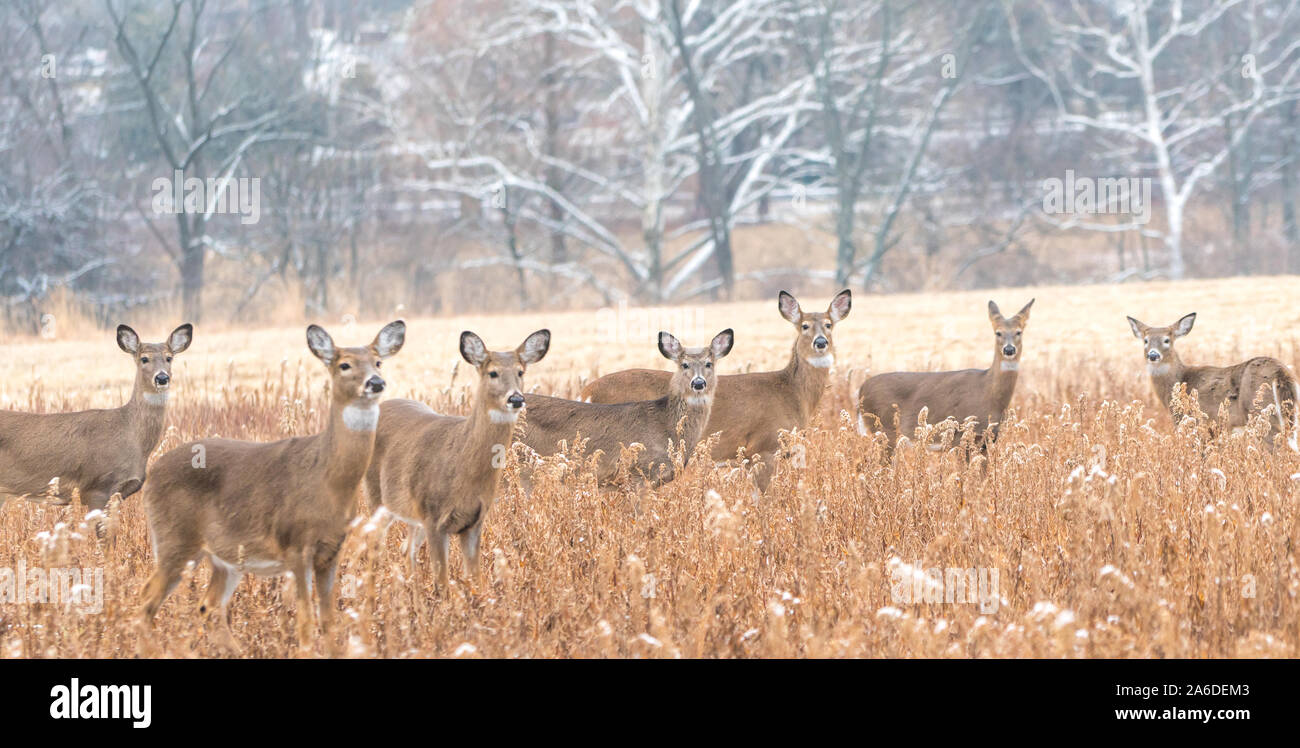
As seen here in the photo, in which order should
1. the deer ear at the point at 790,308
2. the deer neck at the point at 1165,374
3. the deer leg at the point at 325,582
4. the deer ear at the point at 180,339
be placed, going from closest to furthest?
the deer leg at the point at 325,582 < the deer ear at the point at 180,339 < the deer ear at the point at 790,308 < the deer neck at the point at 1165,374

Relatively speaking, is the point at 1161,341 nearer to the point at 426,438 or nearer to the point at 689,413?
the point at 689,413

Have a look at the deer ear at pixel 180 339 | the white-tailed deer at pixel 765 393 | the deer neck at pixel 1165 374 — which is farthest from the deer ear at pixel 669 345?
the deer neck at pixel 1165 374

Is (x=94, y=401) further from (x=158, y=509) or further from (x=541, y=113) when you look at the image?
(x=541, y=113)

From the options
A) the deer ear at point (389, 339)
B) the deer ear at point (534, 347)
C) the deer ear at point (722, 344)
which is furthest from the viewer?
the deer ear at point (722, 344)

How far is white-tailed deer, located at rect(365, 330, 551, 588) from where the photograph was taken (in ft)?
22.6

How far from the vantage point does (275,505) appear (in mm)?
5922

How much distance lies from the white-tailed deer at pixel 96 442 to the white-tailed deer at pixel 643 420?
6.86ft

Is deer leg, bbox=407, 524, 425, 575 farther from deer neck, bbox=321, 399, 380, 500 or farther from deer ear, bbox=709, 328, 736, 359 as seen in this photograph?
deer ear, bbox=709, 328, 736, 359

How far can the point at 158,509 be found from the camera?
237 inches

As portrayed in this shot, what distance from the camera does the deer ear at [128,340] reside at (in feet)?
27.7

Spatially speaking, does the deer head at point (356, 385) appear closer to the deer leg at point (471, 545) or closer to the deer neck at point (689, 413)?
the deer leg at point (471, 545)

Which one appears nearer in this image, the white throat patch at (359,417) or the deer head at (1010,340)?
the white throat patch at (359,417)

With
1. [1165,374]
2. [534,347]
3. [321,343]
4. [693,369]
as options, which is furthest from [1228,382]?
[321,343]
